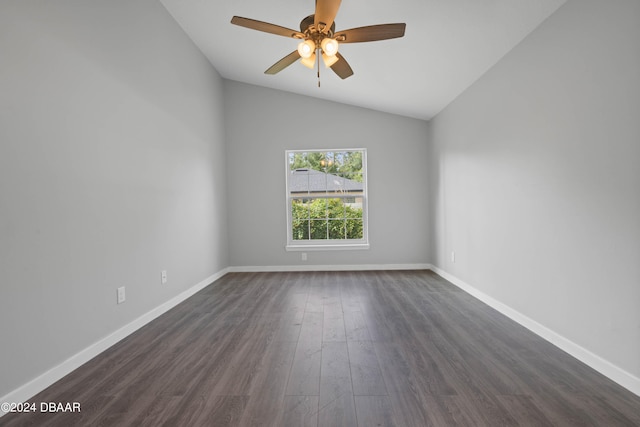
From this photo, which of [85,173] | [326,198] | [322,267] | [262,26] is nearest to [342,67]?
[262,26]

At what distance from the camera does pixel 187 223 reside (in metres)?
3.71

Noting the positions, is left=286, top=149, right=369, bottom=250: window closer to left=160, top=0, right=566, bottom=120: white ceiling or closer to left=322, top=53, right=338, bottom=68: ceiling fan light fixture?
left=160, top=0, right=566, bottom=120: white ceiling

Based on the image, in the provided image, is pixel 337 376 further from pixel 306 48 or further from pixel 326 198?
pixel 326 198

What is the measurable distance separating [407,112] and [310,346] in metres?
3.92

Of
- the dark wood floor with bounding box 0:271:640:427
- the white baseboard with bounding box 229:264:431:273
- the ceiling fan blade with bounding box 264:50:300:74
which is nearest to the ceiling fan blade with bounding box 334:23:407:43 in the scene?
the ceiling fan blade with bounding box 264:50:300:74

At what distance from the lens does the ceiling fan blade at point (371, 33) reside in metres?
2.23

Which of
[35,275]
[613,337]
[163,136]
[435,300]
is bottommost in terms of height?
[435,300]

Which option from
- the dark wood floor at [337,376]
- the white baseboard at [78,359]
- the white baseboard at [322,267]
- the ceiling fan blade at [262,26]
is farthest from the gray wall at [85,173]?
the white baseboard at [322,267]

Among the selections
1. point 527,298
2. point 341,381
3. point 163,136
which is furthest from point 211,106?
point 527,298

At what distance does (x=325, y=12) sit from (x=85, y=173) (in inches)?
77.7

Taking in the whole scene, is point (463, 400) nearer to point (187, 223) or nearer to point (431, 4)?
point (431, 4)

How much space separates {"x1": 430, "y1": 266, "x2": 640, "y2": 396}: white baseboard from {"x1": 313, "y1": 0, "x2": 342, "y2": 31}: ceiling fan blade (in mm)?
2728

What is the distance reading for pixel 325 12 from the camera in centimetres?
213

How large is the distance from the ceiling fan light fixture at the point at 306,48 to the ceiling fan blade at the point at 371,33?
19cm
